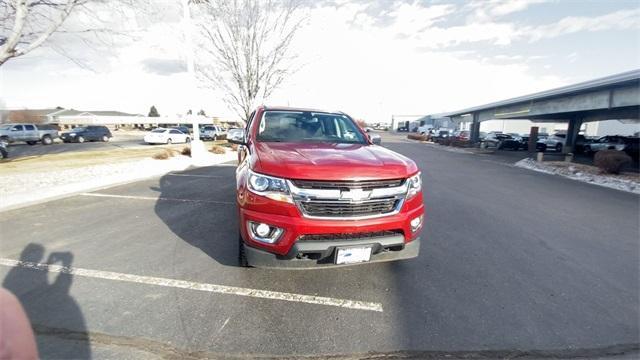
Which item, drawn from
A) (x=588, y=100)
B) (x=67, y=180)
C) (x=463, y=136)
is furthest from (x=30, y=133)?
(x=463, y=136)

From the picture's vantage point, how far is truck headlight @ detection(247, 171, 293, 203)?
8.67 ft

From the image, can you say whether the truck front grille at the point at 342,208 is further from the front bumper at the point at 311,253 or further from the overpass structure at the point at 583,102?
the overpass structure at the point at 583,102

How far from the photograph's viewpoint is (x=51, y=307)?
2744 millimetres

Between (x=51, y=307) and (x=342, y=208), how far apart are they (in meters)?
2.86

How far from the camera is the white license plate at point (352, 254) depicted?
2.66 metres

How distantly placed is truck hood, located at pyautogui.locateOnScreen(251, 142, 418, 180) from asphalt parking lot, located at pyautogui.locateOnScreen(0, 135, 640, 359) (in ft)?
4.16

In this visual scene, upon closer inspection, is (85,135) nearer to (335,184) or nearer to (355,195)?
(335,184)

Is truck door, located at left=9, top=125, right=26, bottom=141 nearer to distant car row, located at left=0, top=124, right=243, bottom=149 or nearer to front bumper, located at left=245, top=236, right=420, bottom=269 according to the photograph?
distant car row, located at left=0, top=124, right=243, bottom=149

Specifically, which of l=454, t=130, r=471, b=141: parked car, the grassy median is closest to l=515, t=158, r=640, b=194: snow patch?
the grassy median

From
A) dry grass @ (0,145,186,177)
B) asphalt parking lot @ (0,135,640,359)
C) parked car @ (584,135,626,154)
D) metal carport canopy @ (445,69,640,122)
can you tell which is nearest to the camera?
asphalt parking lot @ (0,135,640,359)

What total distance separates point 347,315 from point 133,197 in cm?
633

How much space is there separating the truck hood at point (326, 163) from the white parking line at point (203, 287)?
1252 mm

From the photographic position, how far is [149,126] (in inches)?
2650

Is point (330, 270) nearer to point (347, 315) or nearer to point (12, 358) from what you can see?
point (347, 315)
